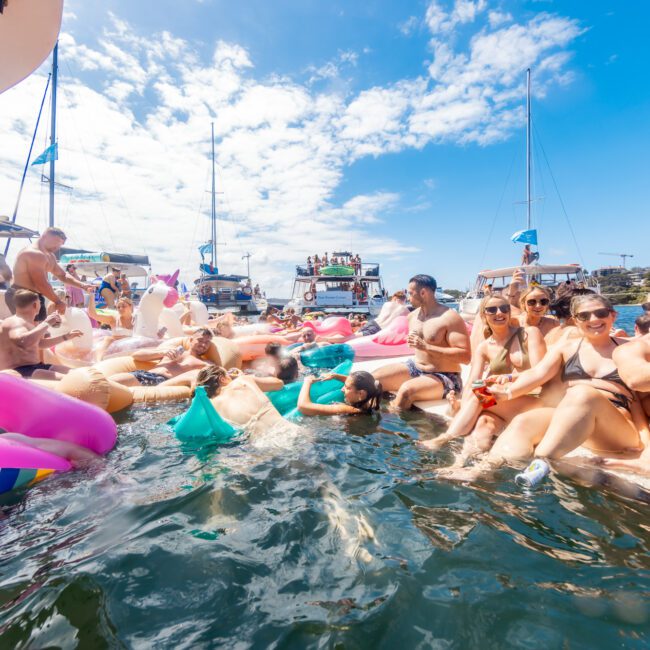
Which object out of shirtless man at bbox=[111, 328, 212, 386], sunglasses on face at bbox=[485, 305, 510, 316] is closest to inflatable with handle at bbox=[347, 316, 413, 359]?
shirtless man at bbox=[111, 328, 212, 386]

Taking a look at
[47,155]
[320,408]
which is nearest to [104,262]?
[47,155]

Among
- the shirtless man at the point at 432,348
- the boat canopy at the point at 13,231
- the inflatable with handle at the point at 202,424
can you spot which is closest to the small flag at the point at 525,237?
the shirtless man at the point at 432,348

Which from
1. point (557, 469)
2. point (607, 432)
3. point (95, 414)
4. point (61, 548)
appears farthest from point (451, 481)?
point (95, 414)

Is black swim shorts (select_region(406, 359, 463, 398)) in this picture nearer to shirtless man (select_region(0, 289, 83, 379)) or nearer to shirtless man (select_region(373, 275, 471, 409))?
shirtless man (select_region(373, 275, 471, 409))


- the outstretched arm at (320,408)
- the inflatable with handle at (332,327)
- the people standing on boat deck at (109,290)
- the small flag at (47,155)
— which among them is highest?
the small flag at (47,155)

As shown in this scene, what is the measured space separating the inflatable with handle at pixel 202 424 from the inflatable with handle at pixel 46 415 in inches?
23.9

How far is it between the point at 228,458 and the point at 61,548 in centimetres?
121

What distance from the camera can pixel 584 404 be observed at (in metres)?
2.37

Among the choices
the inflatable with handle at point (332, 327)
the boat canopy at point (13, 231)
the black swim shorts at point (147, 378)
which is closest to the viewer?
the black swim shorts at point (147, 378)

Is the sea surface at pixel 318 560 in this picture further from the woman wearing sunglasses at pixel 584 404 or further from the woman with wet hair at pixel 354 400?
the woman with wet hair at pixel 354 400

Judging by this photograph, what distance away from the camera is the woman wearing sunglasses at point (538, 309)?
3475mm

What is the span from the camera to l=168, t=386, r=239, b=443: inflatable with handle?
125 inches

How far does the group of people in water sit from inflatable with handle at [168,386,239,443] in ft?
0.74

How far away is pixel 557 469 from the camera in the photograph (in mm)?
2438
